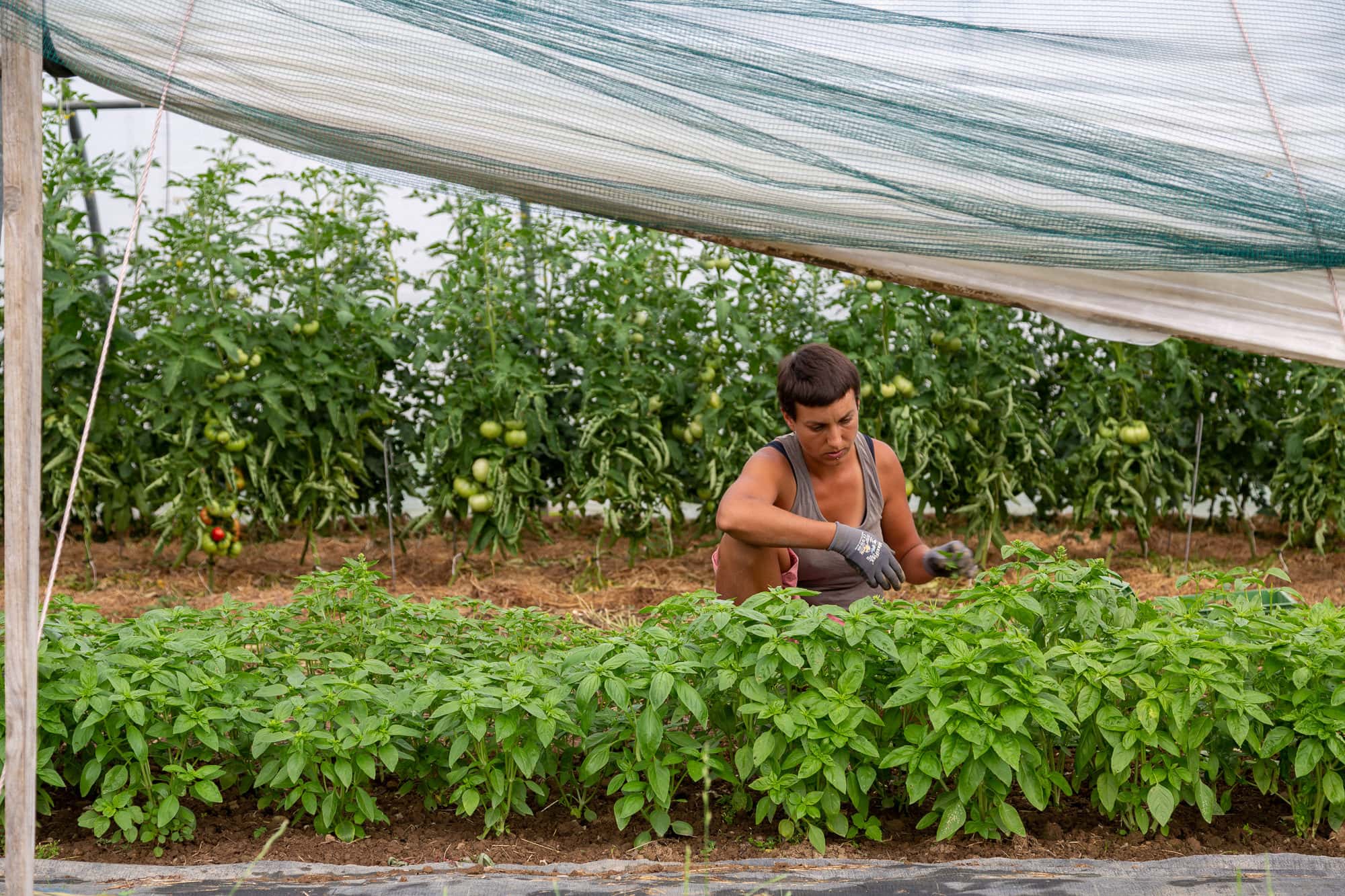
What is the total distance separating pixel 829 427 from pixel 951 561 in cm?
43

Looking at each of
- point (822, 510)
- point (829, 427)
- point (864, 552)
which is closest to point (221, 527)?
Result: point (822, 510)

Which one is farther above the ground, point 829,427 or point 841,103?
point 841,103

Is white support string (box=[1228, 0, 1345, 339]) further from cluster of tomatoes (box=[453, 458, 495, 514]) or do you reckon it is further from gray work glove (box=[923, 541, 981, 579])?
cluster of tomatoes (box=[453, 458, 495, 514])

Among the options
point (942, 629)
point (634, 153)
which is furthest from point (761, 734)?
point (634, 153)

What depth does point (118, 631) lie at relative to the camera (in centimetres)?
280

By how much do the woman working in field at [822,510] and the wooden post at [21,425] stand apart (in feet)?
4.85

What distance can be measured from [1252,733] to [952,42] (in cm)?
144

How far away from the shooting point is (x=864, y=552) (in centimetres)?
283

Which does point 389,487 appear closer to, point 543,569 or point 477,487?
point 477,487

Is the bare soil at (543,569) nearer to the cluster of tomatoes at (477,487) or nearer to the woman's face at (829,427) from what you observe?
the cluster of tomatoes at (477,487)

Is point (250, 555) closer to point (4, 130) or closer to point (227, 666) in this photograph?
point (227, 666)

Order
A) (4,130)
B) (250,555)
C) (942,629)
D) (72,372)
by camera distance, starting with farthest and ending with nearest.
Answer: (250,555) < (72,372) < (942,629) < (4,130)

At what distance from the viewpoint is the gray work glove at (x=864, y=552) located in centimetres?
283

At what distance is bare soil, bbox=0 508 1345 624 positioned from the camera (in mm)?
4758
